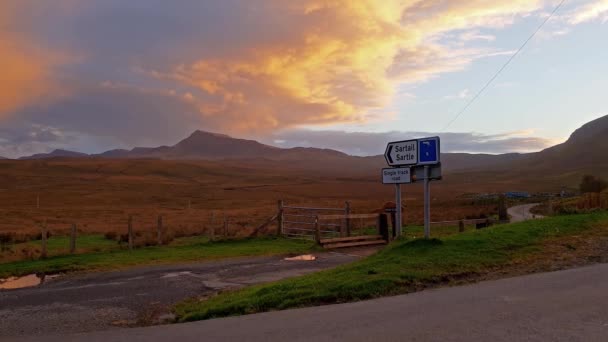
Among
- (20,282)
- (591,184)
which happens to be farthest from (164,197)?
(20,282)

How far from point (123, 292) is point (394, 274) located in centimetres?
569

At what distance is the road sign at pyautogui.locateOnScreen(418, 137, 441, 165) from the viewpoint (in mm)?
12273

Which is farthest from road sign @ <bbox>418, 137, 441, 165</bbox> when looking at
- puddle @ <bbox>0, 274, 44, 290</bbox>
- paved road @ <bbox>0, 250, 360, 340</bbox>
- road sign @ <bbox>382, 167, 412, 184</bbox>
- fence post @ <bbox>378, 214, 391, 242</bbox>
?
puddle @ <bbox>0, 274, 44, 290</bbox>

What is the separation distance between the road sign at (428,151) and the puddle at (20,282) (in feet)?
31.3

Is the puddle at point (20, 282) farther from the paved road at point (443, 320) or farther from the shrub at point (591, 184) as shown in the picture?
the shrub at point (591, 184)

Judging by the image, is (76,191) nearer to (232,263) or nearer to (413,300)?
(232,263)

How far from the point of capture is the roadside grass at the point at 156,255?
14.9 m

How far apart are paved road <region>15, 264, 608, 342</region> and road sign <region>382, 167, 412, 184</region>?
4.65 m

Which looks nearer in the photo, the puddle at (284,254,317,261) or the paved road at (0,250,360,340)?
the paved road at (0,250,360,340)

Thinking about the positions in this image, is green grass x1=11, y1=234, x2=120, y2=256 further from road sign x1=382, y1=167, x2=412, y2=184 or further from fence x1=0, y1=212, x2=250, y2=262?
road sign x1=382, y1=167, x2=412, y2=184

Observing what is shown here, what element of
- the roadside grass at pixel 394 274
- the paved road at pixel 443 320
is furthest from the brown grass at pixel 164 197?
the paved road at pixel 443 320

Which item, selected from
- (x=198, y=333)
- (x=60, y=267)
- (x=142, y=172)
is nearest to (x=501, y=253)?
(x=198, y=333)

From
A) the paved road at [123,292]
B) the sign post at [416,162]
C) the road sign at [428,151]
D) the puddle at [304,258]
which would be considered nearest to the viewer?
the paved road at [123,292]

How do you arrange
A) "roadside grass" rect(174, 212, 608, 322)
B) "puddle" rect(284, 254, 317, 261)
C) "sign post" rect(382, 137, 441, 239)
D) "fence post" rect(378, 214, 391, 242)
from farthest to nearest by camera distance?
"fence post" rect(378, 214, 391, 242), "puddle" rect(284, 254, 317, 261), "sign post" rect(382, 137, 441, 239), "roadside grass" rect(174, 212, 608, 322)
